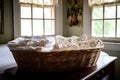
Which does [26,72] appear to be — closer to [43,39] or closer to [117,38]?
[43,39]

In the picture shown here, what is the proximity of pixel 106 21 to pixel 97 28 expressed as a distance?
160 millimetres

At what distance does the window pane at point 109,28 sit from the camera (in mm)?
2158

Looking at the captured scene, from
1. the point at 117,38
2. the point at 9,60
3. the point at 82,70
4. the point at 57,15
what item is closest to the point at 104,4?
the point at 117,38

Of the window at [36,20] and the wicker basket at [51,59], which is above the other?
the window at [36,20]

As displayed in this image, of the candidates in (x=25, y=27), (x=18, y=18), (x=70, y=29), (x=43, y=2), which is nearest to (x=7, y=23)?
(x=18, y=18)

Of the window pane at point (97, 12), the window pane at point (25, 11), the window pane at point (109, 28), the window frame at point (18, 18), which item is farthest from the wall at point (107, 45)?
the window pane at point (25, 11)

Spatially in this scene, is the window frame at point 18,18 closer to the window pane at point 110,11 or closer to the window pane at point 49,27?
the window pane at point 49,27

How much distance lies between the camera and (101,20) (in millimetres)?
2244

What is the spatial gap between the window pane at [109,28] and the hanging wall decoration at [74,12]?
14.3 inches

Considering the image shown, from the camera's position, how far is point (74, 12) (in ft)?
7.93

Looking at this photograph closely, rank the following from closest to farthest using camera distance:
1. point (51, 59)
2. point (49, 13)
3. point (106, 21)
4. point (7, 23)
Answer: point (51, 59), point (7, 23), point (106, 21), point (49, 13)

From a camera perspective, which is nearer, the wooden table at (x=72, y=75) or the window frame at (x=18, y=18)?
the wooden table at (x=72, y=75)

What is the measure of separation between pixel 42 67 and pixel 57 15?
146cm

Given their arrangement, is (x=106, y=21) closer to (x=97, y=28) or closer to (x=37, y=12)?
(x=97, y=28)
